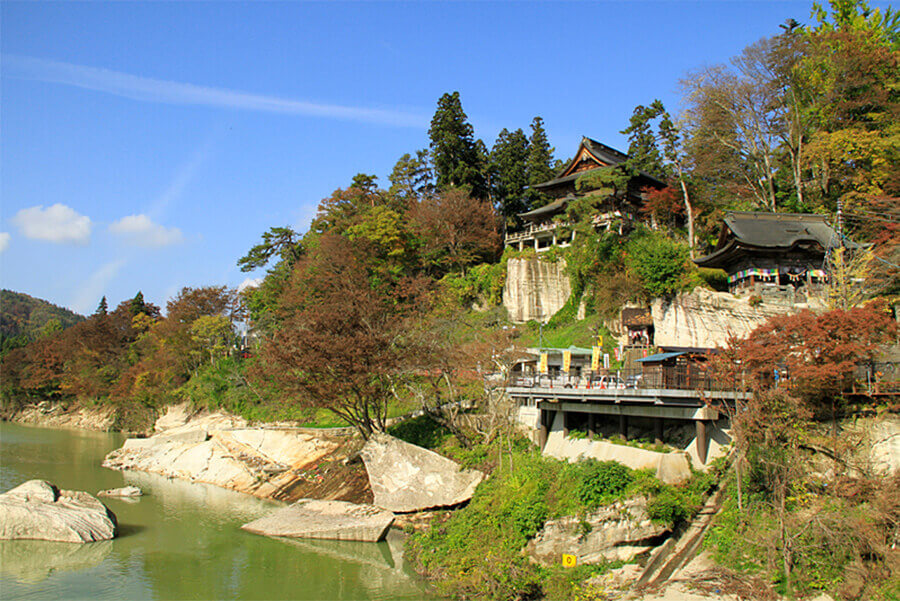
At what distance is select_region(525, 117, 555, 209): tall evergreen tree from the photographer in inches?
1827

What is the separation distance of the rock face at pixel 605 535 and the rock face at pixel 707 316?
11022 mm

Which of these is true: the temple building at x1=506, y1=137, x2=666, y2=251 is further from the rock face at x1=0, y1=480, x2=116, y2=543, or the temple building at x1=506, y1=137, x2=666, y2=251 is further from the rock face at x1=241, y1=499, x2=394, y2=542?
the rock face at x1=0, y1=480, x2=116, y2=543

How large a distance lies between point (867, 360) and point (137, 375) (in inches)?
1797

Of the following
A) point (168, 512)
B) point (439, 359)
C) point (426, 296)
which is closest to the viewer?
point (168, 512)

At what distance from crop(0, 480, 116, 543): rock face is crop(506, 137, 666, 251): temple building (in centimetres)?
2837

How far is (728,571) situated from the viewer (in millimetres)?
12773

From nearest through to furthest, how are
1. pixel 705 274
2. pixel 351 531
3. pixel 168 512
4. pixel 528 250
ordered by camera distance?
pixel 351 531
pixel 168 512
pixel 705 274
pixel 528 250

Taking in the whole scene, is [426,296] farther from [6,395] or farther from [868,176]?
[6,395]

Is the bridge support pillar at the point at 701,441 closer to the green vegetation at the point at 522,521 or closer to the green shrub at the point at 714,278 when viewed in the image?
the green vegetation at the point at 522,521

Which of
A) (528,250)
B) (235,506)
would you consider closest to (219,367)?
(235,506)

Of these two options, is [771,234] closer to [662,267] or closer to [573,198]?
[662,267]

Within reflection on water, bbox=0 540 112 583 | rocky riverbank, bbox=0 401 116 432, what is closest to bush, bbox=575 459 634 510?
reflection on water, bbox=0 540 112 583

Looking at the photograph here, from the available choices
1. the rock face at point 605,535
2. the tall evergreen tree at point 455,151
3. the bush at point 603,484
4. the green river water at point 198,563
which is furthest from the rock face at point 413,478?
the tall evergreen tree at point 455,151

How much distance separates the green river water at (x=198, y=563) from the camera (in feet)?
47.9
